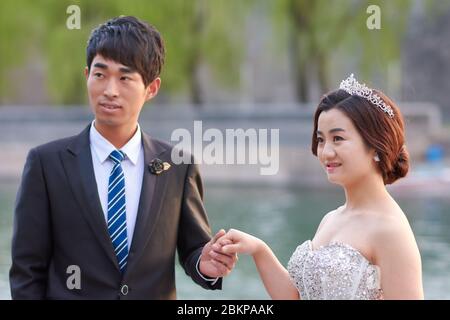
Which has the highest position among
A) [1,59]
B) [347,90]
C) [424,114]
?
[1,59]

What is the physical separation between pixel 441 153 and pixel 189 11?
5.52 meters

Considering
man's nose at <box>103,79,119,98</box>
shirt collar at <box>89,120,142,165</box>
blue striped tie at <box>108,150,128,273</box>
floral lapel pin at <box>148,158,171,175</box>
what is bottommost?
blue striped tie at <box>108,150,128,273</box>

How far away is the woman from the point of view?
84.0 inches

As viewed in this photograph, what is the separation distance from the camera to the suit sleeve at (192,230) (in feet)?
8.14

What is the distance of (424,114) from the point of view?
15.7 meters

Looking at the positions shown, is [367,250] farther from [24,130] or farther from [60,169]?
[24,130]

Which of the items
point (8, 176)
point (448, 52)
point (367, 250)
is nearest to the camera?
point (367, 250)

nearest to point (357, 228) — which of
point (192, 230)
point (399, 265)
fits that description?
point (399, 265)

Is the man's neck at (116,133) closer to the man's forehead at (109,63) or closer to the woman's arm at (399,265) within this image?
the man's forehead at (109,63)

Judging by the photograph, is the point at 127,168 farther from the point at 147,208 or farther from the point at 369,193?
the point at 369,193

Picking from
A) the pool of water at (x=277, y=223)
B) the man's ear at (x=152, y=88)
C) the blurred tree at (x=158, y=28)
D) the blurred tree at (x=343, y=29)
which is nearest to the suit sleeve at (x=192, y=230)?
the man's ear at (x=152, y=88)

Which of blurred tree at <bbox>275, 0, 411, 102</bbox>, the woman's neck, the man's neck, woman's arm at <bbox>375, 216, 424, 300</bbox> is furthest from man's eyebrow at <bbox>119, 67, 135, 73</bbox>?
blurred tree at <bbox>275, 0, 411, 102</bbox>

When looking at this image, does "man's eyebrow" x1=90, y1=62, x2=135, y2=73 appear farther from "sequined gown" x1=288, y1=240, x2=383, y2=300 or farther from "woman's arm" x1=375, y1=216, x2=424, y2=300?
"woman's arm" x1=375, y1=216, x2=424, y2=300

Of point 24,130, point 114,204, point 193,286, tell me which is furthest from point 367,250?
point 24,130
